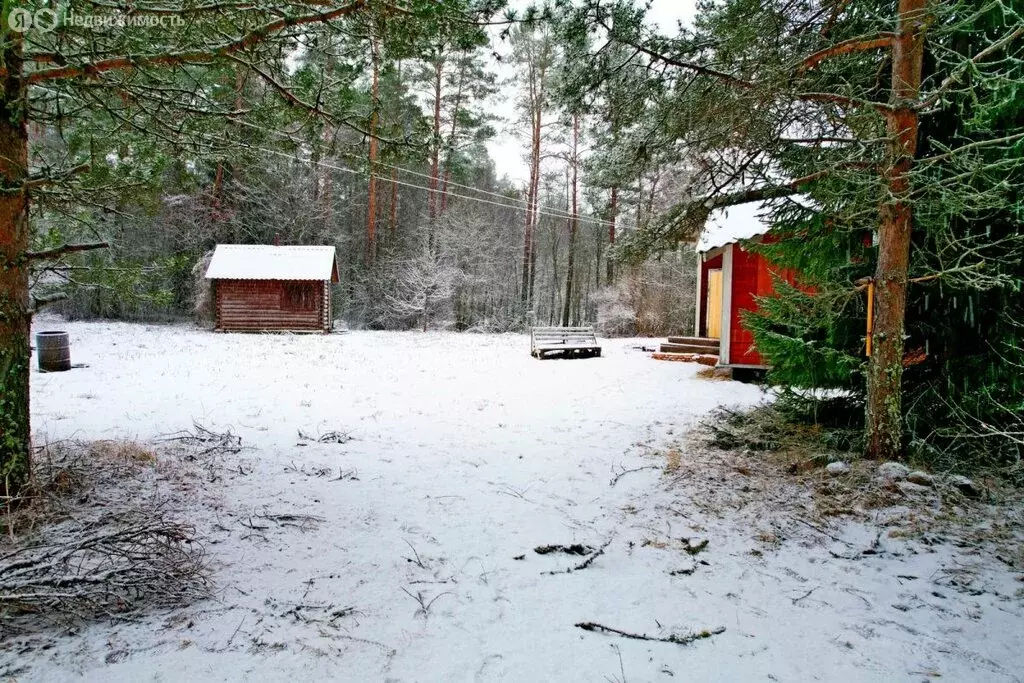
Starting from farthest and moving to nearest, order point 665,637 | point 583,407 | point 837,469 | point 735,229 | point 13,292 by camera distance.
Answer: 1. point 735,229
2. point 583,407
3. point 837,469
4. point 13,292
5. point 665,637

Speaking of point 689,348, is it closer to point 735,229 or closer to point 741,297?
point 741,297

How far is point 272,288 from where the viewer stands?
20375 mm

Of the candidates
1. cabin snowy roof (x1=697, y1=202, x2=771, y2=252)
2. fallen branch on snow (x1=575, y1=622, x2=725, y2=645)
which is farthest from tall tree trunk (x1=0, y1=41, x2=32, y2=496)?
cabin snowy roof (x1=697, y1=202, x2=771, y2=252)

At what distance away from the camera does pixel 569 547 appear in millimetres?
3375

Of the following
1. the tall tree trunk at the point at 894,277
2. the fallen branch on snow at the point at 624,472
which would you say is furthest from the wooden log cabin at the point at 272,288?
the tall tree trunk at the point at 894,277

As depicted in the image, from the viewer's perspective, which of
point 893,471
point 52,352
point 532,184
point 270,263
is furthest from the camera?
point 532,184

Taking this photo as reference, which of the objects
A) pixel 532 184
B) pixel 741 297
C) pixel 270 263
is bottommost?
pixel 741 297

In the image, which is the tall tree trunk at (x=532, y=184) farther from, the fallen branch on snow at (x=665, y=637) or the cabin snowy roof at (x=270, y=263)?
the fallen branch on snow at (x=665, y=637)

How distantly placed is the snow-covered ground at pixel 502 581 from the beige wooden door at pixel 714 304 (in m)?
9.16

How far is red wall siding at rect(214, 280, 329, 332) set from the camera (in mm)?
20156

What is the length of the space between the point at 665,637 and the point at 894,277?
12.2 ft

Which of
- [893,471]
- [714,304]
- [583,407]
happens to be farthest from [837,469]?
[714,304]

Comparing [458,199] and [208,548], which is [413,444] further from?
[458,199]

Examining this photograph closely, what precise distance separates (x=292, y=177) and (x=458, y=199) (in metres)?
7.66
